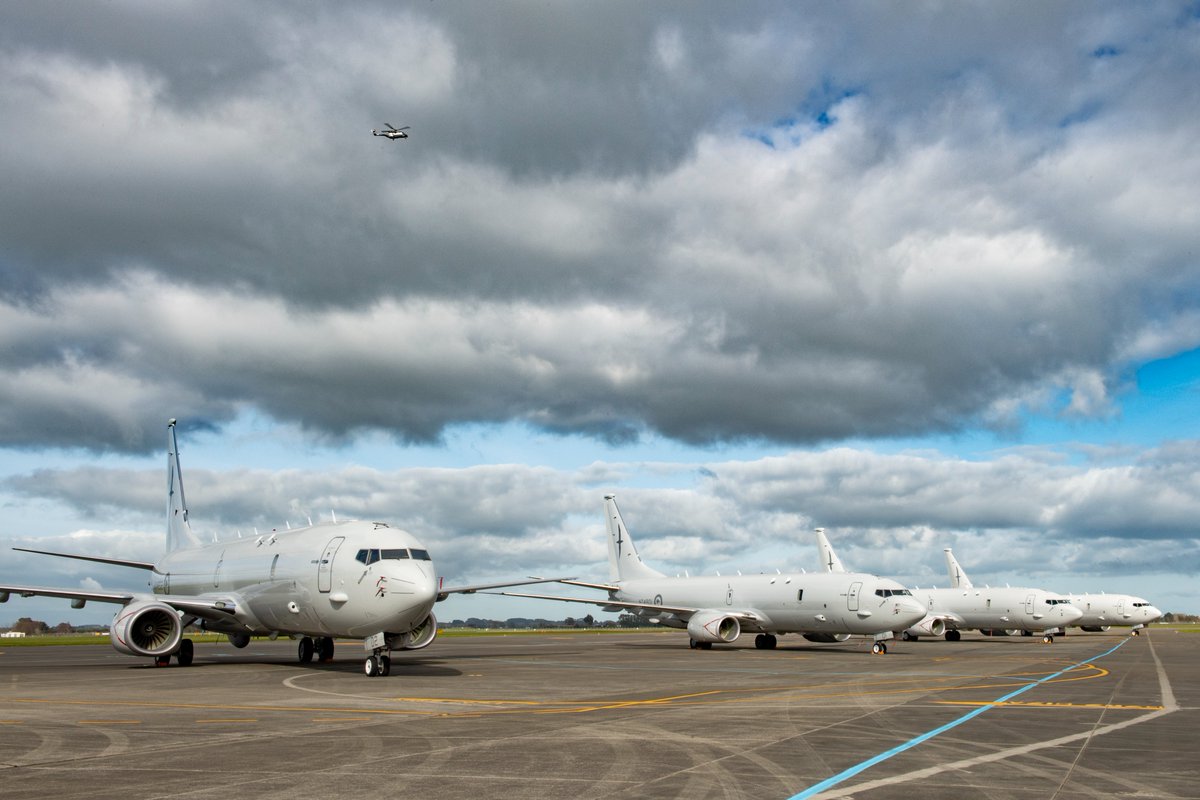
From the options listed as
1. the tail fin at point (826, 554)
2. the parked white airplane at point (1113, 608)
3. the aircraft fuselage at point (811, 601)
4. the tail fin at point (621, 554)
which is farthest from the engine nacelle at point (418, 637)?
the parked white airplane at point (1113, 608)

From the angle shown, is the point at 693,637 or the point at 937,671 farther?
the point at 693,637

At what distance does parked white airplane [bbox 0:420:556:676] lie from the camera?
97.5ft

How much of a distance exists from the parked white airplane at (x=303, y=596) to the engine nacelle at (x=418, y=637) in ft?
0.12

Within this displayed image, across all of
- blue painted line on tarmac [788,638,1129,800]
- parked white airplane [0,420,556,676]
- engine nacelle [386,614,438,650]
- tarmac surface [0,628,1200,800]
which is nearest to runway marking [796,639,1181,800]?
tarmac surface [0,628,1200,800]

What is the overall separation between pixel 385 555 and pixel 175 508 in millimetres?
30960

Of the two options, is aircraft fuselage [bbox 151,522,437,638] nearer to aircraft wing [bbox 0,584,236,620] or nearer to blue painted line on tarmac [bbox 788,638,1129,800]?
aircraft wing [bbox 0,584,236,620]

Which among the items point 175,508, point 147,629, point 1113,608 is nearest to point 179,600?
point 147,629

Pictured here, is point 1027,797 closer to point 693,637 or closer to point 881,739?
point 881,739

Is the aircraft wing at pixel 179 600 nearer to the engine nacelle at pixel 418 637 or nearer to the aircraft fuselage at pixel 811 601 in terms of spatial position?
the engine nacelle at pixel 418 637

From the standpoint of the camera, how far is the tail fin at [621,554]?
229ft

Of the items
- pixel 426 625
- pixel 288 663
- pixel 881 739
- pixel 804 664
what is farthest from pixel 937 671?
pixel 288 663

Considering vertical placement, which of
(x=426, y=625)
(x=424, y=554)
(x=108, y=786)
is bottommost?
(x=108, y=786)

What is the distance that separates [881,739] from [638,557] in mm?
55813

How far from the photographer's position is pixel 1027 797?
10.3 metres
